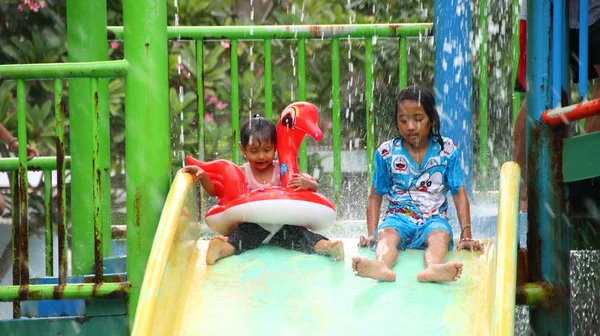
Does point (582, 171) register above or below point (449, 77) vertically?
below

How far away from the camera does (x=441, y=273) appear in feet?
12.5

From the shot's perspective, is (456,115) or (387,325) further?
(456,115)

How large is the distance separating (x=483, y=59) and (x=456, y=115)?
0.39 m

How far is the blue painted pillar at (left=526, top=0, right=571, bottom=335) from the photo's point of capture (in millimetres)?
3814

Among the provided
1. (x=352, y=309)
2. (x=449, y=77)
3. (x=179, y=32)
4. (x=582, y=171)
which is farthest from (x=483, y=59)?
(x=352, y=309)

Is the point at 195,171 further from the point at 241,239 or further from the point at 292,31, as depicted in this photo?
the point at 292,31

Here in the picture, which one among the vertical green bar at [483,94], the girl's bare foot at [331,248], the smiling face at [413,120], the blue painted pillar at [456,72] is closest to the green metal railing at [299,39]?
the blue painted pillar at [456,72]

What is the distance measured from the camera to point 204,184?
4.23 meters

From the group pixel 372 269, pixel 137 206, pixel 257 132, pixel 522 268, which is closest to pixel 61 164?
pixel 137 206

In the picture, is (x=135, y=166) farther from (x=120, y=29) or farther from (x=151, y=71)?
(x=120, y=29)

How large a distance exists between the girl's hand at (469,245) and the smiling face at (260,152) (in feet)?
2.96

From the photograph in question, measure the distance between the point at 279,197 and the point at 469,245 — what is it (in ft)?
2.70

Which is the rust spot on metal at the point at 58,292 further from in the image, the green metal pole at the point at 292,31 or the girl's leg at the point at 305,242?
the green metal pole at the point at 292,31

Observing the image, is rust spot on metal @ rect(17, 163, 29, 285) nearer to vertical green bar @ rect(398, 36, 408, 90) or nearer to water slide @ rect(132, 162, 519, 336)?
water slide @ rect(132, 162, 519, 336)
